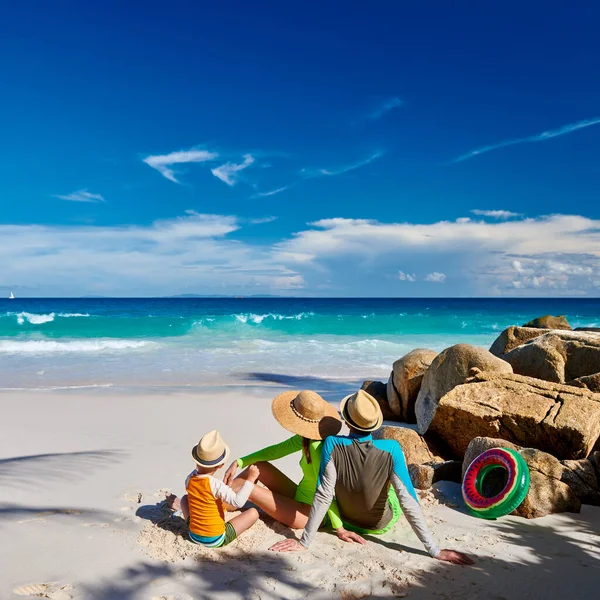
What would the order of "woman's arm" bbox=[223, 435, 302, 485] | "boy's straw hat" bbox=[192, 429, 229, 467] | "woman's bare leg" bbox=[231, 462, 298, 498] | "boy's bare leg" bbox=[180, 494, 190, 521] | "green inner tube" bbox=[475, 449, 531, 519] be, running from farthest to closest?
"green inner tube" bbox=[475, 449, 531, 519] < "woman's bare leg" bbox=[231, 462, 298, 498] < "woman's arm" bbox=[223, 435, 302, 485] < "boy's bare leg" bbox=[180, 494, 190, 521] < "boy's straw hat" bbox=[192, 429, 229, 467]

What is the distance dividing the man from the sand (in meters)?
0.13

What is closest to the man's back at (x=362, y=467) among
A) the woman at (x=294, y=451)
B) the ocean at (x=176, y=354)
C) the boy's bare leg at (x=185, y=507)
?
the woman at (x=294, y=451)

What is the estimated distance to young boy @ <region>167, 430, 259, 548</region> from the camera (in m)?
4.03

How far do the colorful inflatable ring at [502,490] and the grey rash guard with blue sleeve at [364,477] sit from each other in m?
1.16

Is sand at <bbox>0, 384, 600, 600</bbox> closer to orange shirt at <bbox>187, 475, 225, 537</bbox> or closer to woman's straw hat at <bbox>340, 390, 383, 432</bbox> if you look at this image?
orange shirt at <bbox>187, 475, 225, 537</bbox>

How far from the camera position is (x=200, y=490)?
410 centimetres

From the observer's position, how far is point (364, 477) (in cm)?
420

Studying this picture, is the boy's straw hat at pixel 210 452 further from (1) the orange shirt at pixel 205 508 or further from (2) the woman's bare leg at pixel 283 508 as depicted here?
(2) the woman's bare leg at pixel 283 508

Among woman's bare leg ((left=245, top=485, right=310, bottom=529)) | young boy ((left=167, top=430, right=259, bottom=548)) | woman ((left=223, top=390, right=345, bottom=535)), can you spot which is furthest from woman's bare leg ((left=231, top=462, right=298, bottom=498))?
young boy ((left=167, top=430, right=259, bottom=548))

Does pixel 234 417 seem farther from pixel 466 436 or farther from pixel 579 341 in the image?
pixel 579 341

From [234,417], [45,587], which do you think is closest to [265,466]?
[45,587]

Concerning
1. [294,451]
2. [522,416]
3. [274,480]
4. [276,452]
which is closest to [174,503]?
[274,480]

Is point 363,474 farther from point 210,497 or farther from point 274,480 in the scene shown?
point 210,497

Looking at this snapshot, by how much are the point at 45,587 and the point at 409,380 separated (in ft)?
22.9
